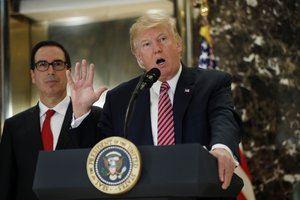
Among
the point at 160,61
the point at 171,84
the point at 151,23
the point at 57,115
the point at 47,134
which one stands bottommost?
the point at 47,134

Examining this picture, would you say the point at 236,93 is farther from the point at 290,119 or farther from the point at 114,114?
the point at 114,114

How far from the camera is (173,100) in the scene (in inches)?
119

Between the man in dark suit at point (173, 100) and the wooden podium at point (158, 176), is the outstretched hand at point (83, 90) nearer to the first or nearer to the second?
the man in dark suit at point (173, 100)

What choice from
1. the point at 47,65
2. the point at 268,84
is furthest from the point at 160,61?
the point at 268,84

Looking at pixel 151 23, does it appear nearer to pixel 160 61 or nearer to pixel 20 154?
pixel 160 61

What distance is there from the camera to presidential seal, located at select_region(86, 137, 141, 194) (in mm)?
2320

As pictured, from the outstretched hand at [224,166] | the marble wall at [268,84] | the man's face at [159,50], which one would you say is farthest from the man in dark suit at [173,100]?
the marble wall at [268,84]

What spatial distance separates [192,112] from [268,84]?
2.35 metres

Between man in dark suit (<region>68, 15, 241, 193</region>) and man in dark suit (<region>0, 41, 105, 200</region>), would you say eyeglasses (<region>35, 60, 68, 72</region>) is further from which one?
man in dark suit (<region>68, 15, 241, 193</region>)

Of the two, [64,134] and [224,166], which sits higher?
[224,166]

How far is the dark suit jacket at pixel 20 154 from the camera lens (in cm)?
394

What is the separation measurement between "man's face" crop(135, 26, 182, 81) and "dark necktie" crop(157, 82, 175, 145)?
157 mm

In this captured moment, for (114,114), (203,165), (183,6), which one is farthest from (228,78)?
(183,6)

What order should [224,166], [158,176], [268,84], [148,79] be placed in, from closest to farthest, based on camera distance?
[158,176]
[224,166]
[148,79]
[268,84]
